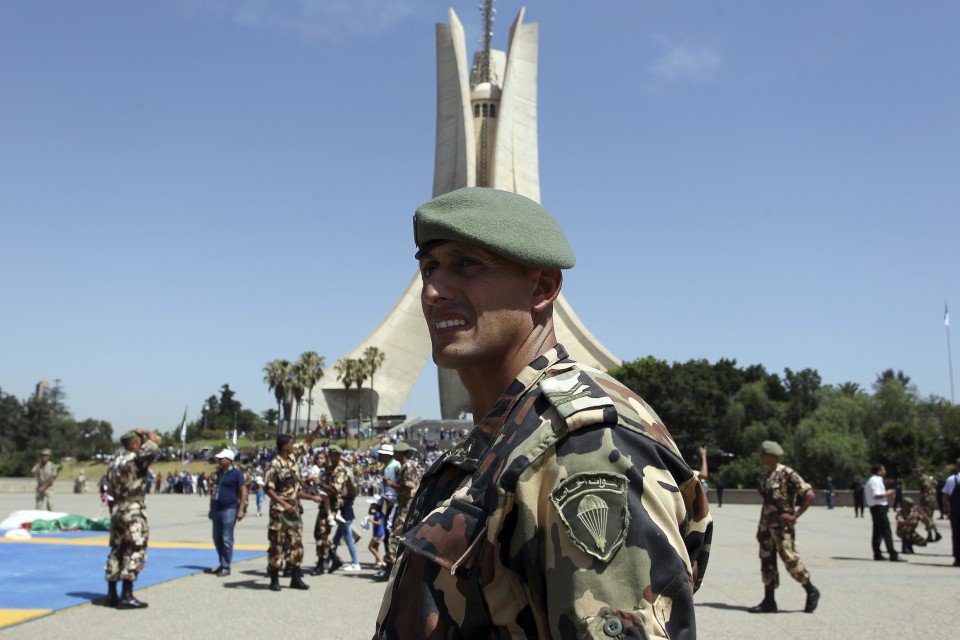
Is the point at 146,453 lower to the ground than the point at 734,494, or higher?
higher

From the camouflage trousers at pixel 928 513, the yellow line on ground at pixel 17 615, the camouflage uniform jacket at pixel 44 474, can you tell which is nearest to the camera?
the yellow line on ground at pixel 17 615

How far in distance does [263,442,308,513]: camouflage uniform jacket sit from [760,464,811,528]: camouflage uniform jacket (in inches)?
171

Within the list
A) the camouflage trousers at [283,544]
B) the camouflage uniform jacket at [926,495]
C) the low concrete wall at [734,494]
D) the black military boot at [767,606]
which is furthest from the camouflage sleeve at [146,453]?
the low concrete wall at [734,494]

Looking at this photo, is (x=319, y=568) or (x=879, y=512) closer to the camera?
(x=319, y=568)

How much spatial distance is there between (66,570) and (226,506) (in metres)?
1.76

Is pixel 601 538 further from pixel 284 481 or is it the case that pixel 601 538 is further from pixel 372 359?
pixel 372 359

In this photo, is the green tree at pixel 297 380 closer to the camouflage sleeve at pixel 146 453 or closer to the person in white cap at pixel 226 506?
the person in white cap at pixel 226 506

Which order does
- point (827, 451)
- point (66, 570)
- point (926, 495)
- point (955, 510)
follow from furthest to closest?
point (827, 451) → point (926, 495) → point (955, 510) → point (66, 570)

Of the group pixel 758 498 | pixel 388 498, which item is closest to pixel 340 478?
pixel 388 498

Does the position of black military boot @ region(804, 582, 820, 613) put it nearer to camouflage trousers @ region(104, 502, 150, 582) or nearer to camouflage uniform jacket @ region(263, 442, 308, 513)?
camouflage uniform jacket @ region(263, 442, 308, 513)

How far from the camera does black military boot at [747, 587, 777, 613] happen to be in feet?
22.1

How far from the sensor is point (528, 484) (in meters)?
1.04

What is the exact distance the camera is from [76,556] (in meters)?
9.77

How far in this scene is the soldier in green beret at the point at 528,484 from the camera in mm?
963
